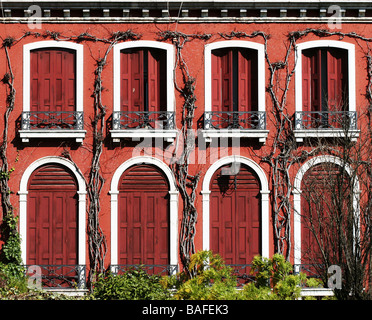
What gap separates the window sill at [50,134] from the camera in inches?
669

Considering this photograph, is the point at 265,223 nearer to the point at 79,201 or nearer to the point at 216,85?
the point at 216,85

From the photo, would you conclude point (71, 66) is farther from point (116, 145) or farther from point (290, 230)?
point (290, 230)

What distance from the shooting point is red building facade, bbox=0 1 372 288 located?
1720 cm

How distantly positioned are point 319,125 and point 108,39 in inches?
267

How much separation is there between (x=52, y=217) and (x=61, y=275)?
1.70 meters

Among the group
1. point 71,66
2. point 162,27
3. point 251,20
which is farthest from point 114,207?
point 251,20

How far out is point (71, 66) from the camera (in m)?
17.6

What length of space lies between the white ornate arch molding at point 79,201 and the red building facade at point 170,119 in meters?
0.03

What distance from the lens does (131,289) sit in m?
14.4

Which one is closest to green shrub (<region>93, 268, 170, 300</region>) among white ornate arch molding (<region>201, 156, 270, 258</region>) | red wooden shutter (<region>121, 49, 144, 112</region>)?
white ornate arch molding (<region>201, 156, 270, 258</region>)

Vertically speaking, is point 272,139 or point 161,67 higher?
point 161,67

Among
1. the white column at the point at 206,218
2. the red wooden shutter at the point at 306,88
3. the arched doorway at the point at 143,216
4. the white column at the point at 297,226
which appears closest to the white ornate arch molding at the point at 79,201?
the arched doorway at the point at 143,216

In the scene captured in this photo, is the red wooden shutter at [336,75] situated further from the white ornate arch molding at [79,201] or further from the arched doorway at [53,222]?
the arched doorway at [53,222]

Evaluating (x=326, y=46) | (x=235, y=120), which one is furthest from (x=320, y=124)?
(x=235, y=120)
